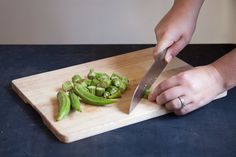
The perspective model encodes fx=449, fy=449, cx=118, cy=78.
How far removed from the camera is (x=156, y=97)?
1.06m

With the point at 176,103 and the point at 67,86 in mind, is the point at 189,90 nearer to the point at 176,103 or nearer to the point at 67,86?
the point at 176,103

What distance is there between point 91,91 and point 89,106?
55 millimetres

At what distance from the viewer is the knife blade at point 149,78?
105 centimetres

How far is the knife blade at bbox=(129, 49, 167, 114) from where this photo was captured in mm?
1046

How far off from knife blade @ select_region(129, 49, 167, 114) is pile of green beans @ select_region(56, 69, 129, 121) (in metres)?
0.05

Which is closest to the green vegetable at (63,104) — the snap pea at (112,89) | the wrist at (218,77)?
the snap pea at (112,89)

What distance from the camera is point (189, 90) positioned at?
3.41 ft

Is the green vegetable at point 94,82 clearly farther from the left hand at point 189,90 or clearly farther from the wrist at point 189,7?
the wrist at point 189,7

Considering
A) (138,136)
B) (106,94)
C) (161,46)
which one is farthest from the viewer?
(161,46)

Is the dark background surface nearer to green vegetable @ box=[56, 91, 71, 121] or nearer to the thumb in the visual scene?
green vegetable @ box=[56, 91, 71, 121]

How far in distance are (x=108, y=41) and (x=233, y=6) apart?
1.79 ft

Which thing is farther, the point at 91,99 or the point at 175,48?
the point at 175,48

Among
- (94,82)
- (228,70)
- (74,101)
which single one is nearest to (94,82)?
(94,82)

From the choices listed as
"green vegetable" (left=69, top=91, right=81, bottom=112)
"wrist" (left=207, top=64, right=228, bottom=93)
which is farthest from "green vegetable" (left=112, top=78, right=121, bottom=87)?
"wrist" (left=207, top=64, right=228, bottom=93)
